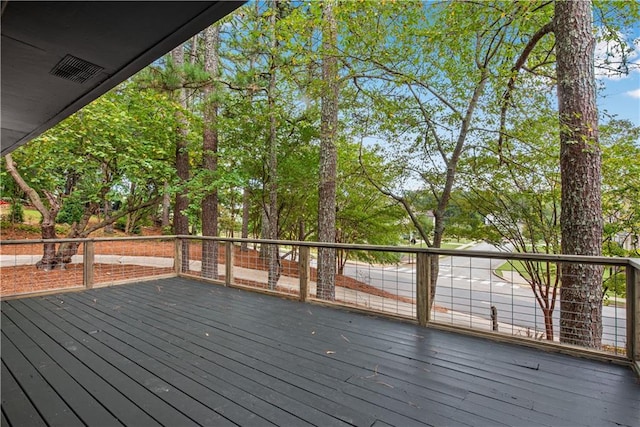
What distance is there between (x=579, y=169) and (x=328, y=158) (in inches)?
146

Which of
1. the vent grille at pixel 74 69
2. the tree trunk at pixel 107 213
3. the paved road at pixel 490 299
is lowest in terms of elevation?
the paved road at pixel 490 299

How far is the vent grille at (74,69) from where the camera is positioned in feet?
5.46

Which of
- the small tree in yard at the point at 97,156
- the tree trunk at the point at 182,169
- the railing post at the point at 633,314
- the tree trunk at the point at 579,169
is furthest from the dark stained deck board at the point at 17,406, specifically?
the small tree in yard at the point at 97,156

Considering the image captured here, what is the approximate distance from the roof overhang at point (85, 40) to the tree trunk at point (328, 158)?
13.7ft

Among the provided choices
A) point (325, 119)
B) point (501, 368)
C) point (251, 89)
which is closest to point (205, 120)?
point (251, 89)

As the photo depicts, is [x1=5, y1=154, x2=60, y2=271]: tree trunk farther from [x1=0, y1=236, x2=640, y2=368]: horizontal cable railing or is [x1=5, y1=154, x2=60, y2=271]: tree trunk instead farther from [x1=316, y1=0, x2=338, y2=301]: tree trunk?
[x1=316, y1=0, x2=338, y2=301]: tree trunk

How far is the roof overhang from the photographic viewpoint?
1249mm

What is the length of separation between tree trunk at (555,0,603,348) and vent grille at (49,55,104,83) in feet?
14.2

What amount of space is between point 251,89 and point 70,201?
480 cm

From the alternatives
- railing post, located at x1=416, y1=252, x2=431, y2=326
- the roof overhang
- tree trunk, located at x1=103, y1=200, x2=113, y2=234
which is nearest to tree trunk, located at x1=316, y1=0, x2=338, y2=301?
railing post, located at x1=416, y1=252, x2=431, y2=326

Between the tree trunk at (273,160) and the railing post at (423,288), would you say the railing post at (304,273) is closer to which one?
the railing post at (423,288)

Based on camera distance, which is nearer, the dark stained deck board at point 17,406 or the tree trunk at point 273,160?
the dark stained deck board at point 17,406

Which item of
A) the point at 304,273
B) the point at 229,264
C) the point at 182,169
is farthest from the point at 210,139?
the point at 304,273

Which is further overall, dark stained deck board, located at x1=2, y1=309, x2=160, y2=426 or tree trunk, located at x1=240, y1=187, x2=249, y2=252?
tree trunk, located at x1=240, y1=187, x2=249, y2=252
